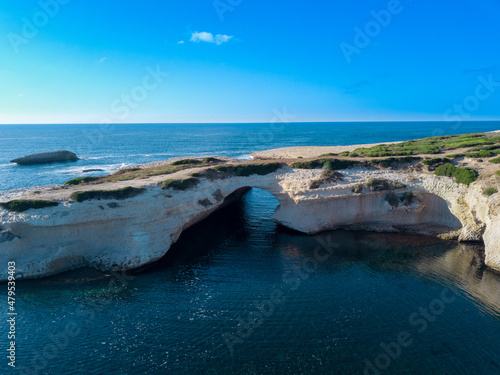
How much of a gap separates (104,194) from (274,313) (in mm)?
19098

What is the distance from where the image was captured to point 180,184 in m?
31.3

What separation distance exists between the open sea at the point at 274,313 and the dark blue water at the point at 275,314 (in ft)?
0.26

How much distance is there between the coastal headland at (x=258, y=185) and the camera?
25.8 meters

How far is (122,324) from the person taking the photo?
19.2 m

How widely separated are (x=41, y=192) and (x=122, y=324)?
1850cm

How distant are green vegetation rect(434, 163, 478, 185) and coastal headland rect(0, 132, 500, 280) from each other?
0.09 m

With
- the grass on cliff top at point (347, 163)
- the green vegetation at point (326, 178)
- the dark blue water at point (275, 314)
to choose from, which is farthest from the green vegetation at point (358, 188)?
the dark blue water at point (275, 314)

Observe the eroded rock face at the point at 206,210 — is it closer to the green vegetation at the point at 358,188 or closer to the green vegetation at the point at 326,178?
the green vegetation at the point at 358,188

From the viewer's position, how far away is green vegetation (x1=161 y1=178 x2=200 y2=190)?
1211 inches

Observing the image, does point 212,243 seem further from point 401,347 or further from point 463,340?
point 463,340

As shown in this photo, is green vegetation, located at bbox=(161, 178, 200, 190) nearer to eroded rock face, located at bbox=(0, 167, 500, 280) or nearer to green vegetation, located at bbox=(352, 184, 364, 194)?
eroded rock face, located at bbox=(0, 167, 500, 280)

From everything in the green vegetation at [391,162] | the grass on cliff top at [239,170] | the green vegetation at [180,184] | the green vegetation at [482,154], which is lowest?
the green vegetation at [180,184]

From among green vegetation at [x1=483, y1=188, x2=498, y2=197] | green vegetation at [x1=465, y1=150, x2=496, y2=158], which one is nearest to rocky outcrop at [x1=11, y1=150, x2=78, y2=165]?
green vegetation at [x1=465, y1=150, x2=496, y2=158]

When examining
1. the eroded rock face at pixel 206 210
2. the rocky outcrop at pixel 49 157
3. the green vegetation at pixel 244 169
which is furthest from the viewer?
the rocky outcrop at pixel 49 157
